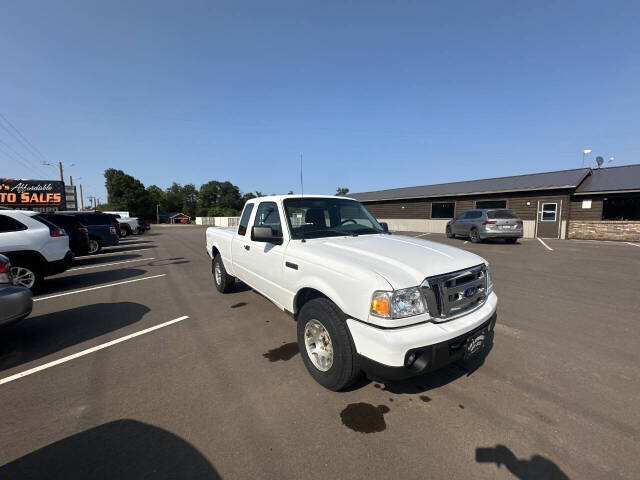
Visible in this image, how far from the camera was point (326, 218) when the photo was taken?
388 centimetres

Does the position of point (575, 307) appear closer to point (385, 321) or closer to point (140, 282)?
point (385, 321)

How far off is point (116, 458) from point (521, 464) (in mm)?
2758

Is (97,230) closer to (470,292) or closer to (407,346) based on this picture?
(407,346)

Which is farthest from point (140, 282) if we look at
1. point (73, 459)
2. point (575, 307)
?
point (575, 307)

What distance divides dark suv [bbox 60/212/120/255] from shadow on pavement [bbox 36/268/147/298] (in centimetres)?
527

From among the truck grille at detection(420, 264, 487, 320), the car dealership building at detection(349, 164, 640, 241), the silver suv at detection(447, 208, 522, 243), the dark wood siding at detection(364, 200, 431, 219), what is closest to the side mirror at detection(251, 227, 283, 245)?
the truck grille at detection(420, 264, 487, 320)

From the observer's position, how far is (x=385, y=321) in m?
2.20

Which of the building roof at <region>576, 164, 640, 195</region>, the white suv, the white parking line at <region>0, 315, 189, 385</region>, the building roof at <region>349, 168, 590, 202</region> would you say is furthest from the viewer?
the building roof at <region>349, 168, 590, 202</region>

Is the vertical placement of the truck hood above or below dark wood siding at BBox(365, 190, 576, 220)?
below

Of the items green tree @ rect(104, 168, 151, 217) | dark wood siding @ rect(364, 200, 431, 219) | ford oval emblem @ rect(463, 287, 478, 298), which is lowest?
ford oval emblem @ rect(463, 287, 478, 298)

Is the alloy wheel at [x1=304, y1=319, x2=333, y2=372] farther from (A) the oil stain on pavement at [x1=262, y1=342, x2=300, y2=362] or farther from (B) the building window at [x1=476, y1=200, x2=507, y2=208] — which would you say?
(B) the building window at [x1=476, y1=200, x2=507, y2=208]

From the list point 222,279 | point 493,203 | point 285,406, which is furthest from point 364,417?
point 493,203

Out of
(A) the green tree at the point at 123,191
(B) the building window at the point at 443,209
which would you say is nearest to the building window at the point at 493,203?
(B) the building window at the point at 443,209

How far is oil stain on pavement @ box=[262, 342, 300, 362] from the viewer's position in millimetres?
3276
